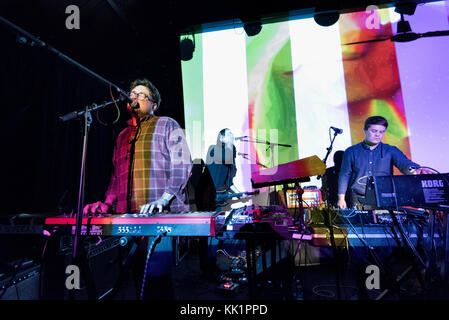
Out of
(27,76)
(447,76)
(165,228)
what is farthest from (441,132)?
(27,76)

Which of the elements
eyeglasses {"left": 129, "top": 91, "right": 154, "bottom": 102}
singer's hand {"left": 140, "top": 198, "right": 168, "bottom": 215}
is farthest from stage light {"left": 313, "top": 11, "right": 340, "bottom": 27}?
singer's hand {"left": 140, "top": 198, "right": 168, "bottom": 215}

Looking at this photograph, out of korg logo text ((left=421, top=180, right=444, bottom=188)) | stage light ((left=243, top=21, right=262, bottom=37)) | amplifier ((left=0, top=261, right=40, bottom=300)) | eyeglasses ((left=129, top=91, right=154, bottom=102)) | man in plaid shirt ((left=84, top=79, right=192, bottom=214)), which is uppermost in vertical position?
stage light ((left=243, top=21, right=262, bottom=37))

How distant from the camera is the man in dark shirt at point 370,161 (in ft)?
9.86

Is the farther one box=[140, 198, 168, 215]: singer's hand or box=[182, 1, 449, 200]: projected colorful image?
box=[182, 1, 449, 200]: projected colorful image

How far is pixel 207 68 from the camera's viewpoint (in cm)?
418

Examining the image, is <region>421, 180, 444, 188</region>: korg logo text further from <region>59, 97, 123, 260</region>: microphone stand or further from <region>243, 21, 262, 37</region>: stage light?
<region>243, 21, 262, 37</region>: stage light

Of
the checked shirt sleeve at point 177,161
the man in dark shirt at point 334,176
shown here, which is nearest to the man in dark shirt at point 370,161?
the man in dark shirt at point 334,176

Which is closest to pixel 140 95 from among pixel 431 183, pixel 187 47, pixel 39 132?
pixel 39 132

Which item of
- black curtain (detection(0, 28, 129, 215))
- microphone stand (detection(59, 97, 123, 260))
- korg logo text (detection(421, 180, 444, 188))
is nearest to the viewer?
microphone stand (detection(59, 97, 123, 260))

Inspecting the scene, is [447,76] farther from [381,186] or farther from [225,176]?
[225,176]

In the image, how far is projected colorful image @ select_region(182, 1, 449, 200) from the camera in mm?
3547

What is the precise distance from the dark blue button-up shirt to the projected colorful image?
21.4 inches

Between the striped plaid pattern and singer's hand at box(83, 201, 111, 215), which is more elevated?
the striped plaid pattern

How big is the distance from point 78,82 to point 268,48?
3.14 meters
